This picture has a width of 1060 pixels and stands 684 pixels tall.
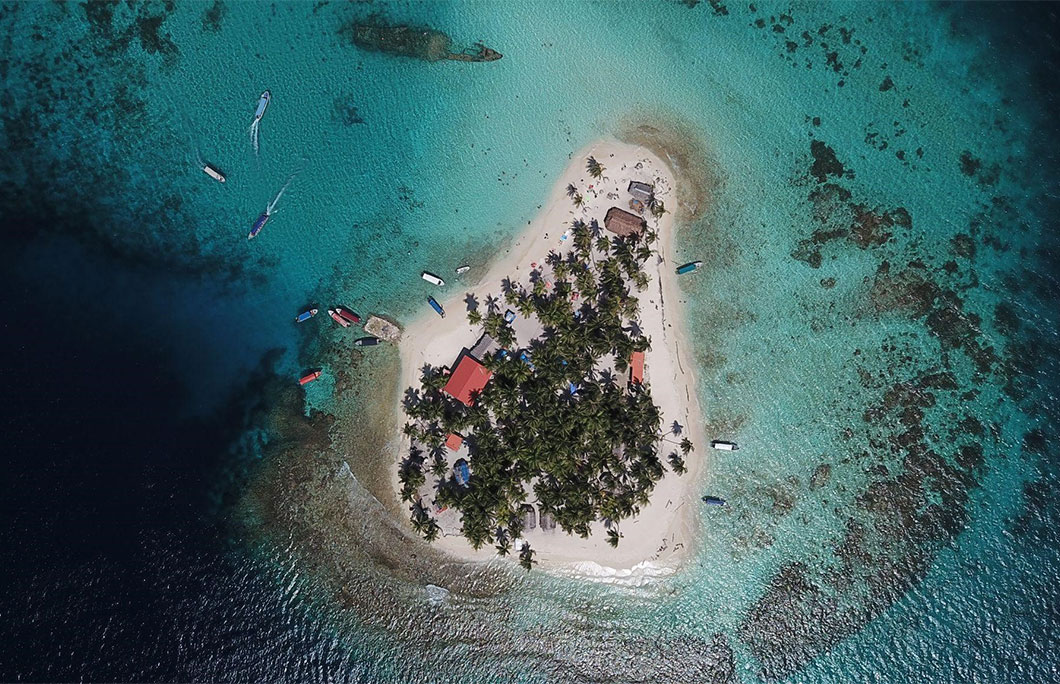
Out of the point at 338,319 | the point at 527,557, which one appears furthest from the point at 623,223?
the point at 527,557

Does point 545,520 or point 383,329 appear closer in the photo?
point 545,520

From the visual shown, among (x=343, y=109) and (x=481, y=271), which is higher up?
(x=343, y=109)

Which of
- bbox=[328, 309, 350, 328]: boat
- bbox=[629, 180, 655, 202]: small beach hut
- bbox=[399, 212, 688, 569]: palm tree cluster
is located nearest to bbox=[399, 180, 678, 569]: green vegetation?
bbox=[399, 212, 688, 569]: palm tree cluster

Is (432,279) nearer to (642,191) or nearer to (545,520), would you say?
(642,191)

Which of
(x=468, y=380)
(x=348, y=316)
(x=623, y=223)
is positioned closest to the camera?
(x=468, y=380)

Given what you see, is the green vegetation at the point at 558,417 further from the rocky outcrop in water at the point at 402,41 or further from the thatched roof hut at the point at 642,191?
the rocky outcrop in water at the point at 402,41

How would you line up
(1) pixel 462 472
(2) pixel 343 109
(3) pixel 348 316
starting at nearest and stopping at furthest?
(1) pixel 462 472
(3) pixel 348 316
(2) pixel 343 109

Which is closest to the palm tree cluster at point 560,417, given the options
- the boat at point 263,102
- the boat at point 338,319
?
the boat at point 338,319
